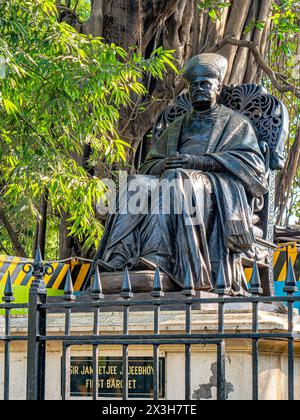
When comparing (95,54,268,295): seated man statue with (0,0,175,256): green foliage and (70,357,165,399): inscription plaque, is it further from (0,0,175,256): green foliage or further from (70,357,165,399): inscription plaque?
(0,0,175,256): green foliage

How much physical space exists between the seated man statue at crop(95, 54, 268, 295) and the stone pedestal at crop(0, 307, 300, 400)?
611 mm

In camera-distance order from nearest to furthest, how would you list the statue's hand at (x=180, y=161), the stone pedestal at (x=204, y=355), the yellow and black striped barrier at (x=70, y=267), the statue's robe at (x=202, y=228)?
1. the stone pedestal at (x=204, y=355)
2. the statue's robe at (x=202, y=228)
3. the statue's hand at (x=180, y=161)
4. the yellow and black striped barrier at (x=70, y=267)

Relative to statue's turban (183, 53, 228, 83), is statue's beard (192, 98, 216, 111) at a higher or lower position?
Answer: lower

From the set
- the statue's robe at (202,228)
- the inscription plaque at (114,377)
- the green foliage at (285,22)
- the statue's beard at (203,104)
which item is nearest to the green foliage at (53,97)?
the statue's beard at (203,104)

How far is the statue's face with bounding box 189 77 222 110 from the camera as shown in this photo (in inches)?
309

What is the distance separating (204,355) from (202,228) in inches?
48.4

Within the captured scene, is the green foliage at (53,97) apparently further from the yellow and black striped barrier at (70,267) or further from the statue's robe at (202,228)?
the yellow and black striped barrier at (70,267)

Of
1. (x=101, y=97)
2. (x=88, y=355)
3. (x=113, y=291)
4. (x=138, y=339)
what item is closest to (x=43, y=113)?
(x=101, y=97)

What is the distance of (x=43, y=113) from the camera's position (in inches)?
384

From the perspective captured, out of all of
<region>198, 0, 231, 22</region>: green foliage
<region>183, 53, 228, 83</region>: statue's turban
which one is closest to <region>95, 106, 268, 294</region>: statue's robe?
<region>183, 53, 228, 83</region>: statue's turban

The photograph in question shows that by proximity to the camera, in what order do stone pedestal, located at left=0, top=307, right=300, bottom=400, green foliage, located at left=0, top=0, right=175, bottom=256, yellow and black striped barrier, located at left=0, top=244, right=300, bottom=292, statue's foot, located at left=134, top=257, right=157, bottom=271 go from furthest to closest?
1. yellow and black striped barrier, located at left=0, top=244, right=300, bottom=292
2. green foliage, located at left=0, top=0, right=175, bottom=256
3. statue's foot, located at left=134, top=257, right=157, bottom=271
4. stone pedestal, located at left=0, top=307, right=300, bottom=400

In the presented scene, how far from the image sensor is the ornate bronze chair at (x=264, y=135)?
7938 millimetres

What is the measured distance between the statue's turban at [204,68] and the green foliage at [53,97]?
1.26m
